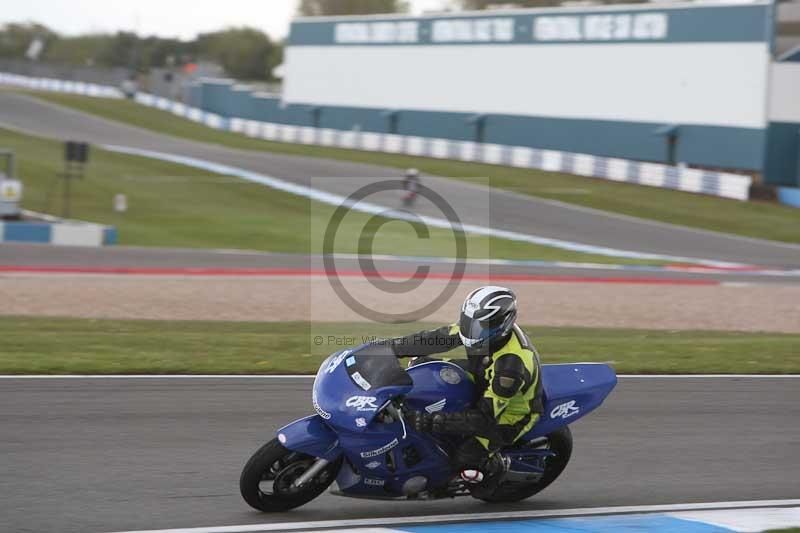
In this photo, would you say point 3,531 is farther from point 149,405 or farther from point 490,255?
point 490,255

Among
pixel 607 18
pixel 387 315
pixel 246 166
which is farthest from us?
pixel 607 18

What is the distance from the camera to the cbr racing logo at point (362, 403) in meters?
6.28

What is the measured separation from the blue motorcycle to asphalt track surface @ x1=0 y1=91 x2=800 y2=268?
21728 millimetres

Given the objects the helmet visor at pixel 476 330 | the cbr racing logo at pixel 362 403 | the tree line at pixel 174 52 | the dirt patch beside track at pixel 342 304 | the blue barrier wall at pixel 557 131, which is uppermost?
the tree line at pixel 174 52

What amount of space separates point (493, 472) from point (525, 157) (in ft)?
128

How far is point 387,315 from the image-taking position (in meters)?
16.4

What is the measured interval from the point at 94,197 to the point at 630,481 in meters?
27.1

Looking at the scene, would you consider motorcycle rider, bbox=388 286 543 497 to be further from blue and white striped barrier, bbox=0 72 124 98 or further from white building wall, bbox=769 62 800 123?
blue and white striped barrier, bbox=0 72 124 98

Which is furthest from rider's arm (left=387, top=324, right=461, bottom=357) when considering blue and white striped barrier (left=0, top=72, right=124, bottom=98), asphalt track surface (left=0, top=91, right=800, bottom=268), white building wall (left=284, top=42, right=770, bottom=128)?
blue and white striped barrier (left=0, top=72, right=124, bottom=98)

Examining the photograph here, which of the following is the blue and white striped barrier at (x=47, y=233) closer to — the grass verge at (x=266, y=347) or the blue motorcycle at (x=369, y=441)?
the grass verge at (x=266, y=347)

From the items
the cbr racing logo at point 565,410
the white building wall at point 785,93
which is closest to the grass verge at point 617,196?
the white building wall at point 785,93

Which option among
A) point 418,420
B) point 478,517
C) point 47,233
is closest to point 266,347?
point 478,517

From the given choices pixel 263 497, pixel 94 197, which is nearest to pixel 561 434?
pixel 263 497

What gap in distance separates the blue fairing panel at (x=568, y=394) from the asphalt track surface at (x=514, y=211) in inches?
820
